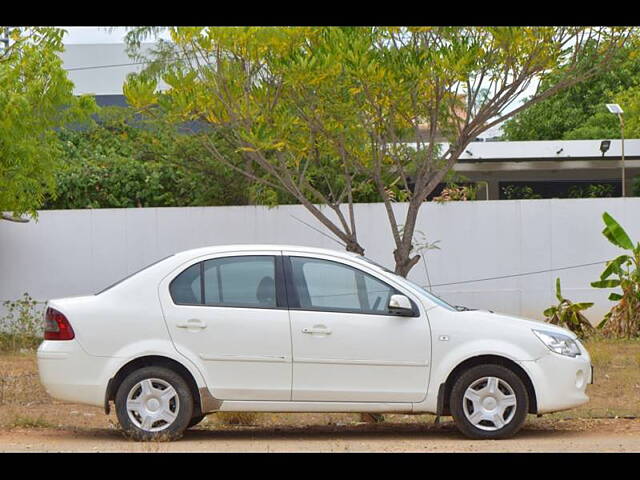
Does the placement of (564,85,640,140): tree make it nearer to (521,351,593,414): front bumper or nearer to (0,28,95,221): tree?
(0,28,95,221): tree

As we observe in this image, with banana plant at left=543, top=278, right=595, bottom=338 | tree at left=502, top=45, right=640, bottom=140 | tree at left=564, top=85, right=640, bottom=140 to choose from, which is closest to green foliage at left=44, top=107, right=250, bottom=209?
banana plant at left=543, top=278, right=595, bottom=338

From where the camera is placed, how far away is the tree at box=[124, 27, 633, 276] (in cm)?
1327

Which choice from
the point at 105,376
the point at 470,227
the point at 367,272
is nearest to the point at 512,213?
the point at 470,227

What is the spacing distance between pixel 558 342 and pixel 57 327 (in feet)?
13.2

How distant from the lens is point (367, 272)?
8.64m

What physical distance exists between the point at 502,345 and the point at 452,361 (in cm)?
42

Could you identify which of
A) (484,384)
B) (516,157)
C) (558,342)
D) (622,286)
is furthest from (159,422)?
(516,157)

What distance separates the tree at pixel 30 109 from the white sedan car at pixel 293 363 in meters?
6.64

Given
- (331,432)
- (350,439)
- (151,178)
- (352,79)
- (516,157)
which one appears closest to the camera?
(350,439)

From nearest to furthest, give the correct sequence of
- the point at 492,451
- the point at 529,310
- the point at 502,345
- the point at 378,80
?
the point at 492,451, the point at 502,345, the point at 378,80, the point at 529,310

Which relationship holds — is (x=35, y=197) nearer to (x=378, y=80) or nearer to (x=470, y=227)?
(x=378, y=80)

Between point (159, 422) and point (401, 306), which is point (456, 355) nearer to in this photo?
point (401, 306)

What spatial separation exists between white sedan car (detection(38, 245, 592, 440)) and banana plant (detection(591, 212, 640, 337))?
28.1 feet

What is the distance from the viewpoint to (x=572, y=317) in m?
16.8
